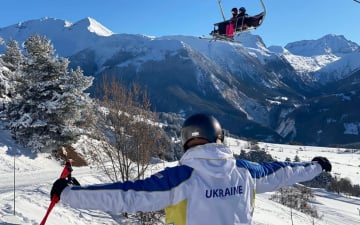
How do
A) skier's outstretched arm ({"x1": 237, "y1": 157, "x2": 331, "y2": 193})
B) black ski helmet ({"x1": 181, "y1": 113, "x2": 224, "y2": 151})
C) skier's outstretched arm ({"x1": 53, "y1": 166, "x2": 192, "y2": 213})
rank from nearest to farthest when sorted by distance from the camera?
skier's outstretched arm ({"x1": 53, "y1": 166, "x2": 192, "y2": 213}), black ski helmet ({"x1": 181, "y1": 113, "x2": 224, "y2": 151}), skier's outstretched arm ({"x1": 237, "y1": 157, "x2": 331, "y2": 193})

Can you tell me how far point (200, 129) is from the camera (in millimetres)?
3193

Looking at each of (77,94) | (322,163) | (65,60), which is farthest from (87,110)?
(322,163)

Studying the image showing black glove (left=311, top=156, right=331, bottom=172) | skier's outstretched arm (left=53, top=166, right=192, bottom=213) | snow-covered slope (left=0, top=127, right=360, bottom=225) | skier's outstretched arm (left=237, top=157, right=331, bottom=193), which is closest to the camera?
skier's outstretched arm (left=53, top=166, right=192, bottom=213)

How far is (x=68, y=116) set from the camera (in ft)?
89.6

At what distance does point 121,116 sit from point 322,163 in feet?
42.7

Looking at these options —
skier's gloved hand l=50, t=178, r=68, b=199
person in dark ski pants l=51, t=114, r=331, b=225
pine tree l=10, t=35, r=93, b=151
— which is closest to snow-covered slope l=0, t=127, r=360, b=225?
pine tree l=10, t=35, r=93, b=151

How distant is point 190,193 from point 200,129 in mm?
472

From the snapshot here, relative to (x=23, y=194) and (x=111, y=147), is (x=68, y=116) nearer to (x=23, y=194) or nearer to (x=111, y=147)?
(x=111, y=147)

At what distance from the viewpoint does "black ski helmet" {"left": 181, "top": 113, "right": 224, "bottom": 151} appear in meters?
3.19

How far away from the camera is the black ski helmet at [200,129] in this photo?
10.5 ft

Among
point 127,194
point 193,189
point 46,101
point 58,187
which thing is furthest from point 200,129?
point 46,101

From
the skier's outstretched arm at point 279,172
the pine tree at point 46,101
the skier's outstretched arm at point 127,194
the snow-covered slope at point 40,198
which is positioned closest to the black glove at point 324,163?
the skier's outstretched arm at point 279,172

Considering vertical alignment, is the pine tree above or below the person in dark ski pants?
above

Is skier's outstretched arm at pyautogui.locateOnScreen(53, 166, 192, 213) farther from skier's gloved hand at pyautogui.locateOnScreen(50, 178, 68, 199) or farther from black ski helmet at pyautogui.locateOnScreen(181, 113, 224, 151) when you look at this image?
black ski helmet at pyautogui.locateOnScreen(181, 113, 224, 151)
